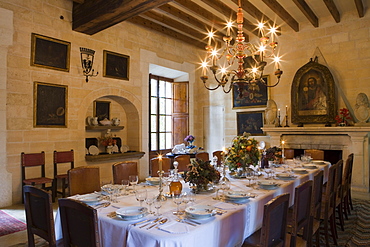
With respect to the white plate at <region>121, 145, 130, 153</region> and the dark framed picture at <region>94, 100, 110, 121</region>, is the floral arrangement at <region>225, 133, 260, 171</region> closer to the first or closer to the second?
the white plate at <region>121, 145, 130, 153</region>

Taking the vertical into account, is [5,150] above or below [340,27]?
below

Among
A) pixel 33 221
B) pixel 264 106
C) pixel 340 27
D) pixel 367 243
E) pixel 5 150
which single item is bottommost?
pixel 367 243

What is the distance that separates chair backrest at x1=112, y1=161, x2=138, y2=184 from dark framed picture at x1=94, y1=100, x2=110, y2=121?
309cm

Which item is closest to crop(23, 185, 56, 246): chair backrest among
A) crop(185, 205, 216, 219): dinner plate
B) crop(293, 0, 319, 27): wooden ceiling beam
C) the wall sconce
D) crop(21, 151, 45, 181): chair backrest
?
crop(185, 205, 216, 219): dinner plate

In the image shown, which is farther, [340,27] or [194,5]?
[340,27]

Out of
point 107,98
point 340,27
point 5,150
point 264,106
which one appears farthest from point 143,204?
point 340,27

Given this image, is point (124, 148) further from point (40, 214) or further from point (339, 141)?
point (339, 141)

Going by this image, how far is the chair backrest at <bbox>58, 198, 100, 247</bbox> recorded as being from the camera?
58.2 inches

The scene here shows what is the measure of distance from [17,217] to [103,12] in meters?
3.45

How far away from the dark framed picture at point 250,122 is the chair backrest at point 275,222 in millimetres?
5597

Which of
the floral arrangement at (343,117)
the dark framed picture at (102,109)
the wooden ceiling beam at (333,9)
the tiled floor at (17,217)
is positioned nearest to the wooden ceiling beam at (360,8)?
the wooden ceiling beam at (333,9)

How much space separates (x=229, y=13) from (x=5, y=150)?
5.01 meters

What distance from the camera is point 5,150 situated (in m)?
4.33

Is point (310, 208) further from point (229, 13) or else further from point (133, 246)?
point (229, 13)
